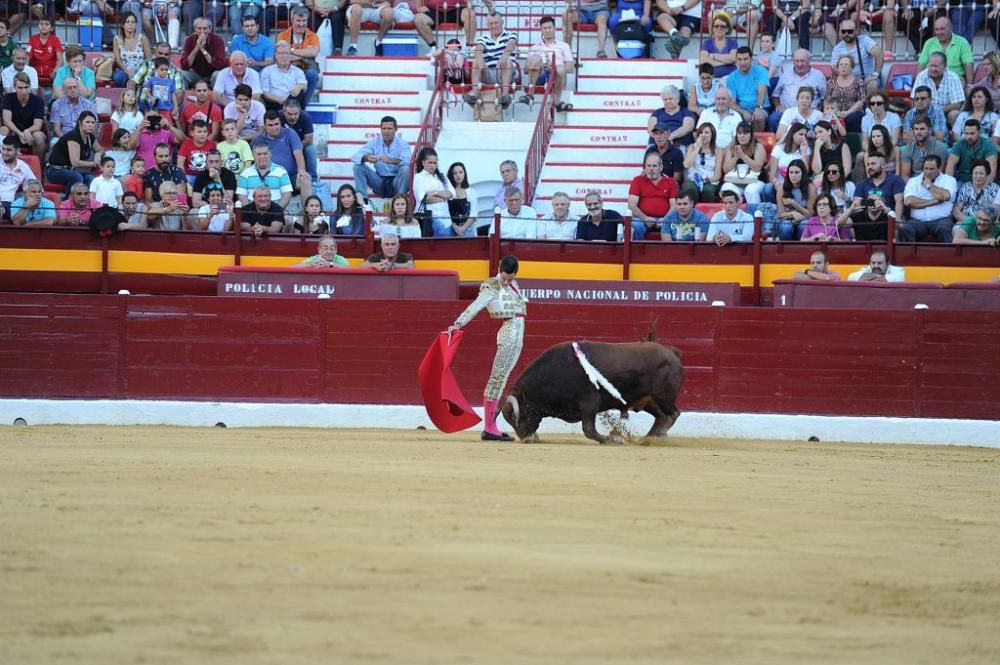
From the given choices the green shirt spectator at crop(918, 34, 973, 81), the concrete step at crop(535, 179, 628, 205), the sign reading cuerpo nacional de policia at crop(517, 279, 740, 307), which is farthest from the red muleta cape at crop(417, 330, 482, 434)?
the green shirt spectator at crop(918, 34, 973, 81)

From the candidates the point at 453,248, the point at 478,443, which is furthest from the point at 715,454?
the point at 453,248

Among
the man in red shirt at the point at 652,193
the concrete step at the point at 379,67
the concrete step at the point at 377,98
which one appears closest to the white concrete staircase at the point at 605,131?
the man in red shirt at the point at 652,193

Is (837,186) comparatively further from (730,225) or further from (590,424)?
(590,424)

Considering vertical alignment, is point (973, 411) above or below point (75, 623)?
below

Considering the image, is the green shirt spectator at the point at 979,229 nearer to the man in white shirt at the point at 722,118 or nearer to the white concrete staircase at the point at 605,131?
the man in white shirt at the point at 722,118

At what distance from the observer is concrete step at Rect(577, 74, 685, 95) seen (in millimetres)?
17500

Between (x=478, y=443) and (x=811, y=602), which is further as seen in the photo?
(x=478, y=443)

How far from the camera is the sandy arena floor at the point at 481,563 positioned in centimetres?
564

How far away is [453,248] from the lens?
14.7 metres

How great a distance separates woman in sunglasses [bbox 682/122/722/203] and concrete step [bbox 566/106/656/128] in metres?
1.79

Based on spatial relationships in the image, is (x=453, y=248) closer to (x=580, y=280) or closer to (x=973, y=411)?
(x=580, y=280)

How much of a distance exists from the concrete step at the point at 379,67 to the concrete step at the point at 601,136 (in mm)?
1811

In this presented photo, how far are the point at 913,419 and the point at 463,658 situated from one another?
914 centimetres

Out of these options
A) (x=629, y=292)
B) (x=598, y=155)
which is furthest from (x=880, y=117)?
(x=629, y=292)
